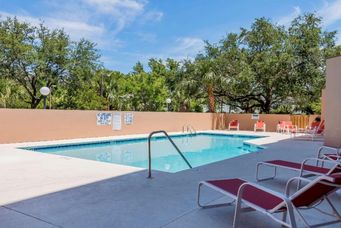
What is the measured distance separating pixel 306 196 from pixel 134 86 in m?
22.0

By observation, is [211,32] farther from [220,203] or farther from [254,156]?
[220,203]

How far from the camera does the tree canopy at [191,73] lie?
20812 millimetres

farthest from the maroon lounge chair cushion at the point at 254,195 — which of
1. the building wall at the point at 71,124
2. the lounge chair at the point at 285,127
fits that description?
the lounge chair at the point at 285,127

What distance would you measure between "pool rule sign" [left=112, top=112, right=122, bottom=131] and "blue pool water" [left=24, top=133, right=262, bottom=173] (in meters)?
1.42

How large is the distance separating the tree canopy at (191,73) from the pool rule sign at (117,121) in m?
8.24

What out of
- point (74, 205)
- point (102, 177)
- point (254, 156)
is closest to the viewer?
point (74, 205)

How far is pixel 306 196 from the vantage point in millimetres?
2879

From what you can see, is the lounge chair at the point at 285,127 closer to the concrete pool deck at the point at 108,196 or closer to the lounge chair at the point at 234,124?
the lounge chair at the point at 234,124

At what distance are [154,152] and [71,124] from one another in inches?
156

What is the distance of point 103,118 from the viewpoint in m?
14.6

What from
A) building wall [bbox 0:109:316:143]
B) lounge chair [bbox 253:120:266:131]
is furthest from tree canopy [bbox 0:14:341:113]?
building wall [bbox 0:109:316:143]

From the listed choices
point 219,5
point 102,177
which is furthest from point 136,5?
point 102,177

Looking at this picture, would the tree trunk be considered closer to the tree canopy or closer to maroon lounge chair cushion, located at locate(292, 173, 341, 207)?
the tree canopy

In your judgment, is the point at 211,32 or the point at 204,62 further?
the point at 211,32
